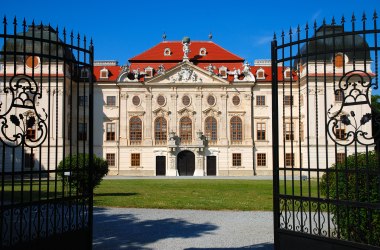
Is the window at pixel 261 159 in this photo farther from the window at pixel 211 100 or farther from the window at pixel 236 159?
the window at pixel 211 100

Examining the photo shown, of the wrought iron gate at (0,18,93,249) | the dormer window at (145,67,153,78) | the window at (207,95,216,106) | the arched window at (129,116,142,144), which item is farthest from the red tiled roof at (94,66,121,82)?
the wrought iron gate at (0,18,93,249)

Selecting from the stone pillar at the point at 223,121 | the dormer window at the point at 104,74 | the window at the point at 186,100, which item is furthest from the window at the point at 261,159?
the dormer window at the point at 104,74

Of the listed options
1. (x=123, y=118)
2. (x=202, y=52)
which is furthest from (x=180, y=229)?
(x=202, y=52)

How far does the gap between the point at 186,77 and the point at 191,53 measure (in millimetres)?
4337

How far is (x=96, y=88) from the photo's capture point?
40.3m

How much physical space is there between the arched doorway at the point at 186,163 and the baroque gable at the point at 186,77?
675 centimetres

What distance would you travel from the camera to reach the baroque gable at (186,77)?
130 feet

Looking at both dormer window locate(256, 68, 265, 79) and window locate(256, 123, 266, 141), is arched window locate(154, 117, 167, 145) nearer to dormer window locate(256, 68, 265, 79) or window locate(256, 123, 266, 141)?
window locate(256, 123, 266, 141)

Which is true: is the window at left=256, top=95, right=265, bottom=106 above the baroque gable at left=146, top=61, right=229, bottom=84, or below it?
below

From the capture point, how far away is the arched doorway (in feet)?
129

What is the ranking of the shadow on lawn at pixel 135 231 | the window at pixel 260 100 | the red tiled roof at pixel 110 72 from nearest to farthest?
the shadow on lawn at pixel 135 231 → the window at pixel 260 100 → the red tiled roof at pixel 110 72

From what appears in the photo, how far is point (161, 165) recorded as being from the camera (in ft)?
130

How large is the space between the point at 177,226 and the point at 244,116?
2994cm

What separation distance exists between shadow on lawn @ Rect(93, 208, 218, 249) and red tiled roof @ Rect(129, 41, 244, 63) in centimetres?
3140
